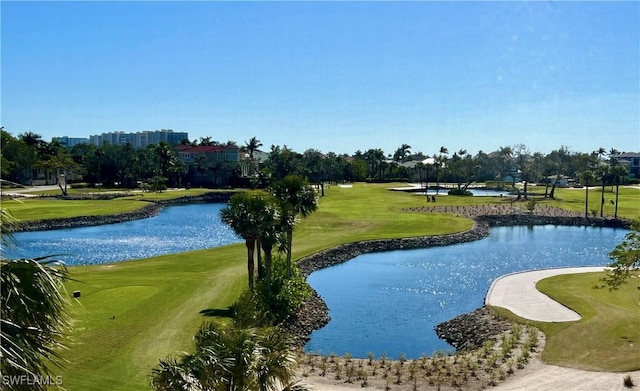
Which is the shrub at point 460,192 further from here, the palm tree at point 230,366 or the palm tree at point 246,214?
the palm tree at point 230,366

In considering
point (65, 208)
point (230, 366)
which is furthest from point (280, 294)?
point (65, 208)

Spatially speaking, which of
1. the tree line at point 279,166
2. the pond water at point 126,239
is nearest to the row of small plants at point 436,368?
the pond water at point 126,239

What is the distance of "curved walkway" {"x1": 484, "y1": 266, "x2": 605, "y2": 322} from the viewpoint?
3198 cm

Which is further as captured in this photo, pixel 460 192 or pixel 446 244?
pixel 460 192

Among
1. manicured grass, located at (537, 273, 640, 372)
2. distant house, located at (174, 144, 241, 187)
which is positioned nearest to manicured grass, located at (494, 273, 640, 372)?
manicured grass, located at (537, 273, 640, 372)

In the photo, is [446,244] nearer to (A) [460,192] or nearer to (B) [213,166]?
(A) [460,192]

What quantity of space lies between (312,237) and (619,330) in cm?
3757

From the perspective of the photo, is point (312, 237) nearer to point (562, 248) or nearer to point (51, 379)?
point (562, 248)

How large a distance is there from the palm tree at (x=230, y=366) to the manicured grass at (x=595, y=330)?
17871 millimetres

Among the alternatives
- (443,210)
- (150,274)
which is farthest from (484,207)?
(150,274)

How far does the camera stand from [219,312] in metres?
31.1

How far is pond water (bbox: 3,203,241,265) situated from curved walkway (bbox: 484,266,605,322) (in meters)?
33.3

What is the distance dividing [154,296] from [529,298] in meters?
24.6
